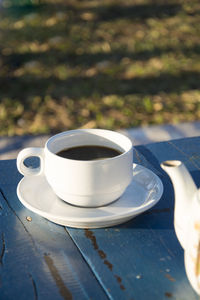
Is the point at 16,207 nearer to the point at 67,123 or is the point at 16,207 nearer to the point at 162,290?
the point at 162,290

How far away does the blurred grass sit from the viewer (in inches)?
121

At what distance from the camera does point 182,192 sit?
2.32 feet

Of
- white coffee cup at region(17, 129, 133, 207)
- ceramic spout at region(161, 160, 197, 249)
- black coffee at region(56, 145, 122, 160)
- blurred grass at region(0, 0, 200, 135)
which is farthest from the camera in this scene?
blurred grass at region(0, 0, 200, 135)

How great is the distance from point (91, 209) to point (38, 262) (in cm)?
16

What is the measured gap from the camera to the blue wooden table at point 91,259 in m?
0.73

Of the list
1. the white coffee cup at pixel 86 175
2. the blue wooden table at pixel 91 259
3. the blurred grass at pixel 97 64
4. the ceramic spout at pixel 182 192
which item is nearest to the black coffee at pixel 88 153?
the white coffee cup at pixel 86 175

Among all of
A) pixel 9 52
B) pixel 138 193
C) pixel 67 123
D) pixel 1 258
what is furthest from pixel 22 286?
pixel 9 52

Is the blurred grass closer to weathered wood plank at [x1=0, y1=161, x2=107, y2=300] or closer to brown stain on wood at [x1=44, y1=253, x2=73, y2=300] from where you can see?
weathered wood plank at [x1=0, y1=161, x2=107, y2=300]

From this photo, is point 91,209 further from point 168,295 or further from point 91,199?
point 168,295

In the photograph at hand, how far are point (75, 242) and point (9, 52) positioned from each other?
348 cm

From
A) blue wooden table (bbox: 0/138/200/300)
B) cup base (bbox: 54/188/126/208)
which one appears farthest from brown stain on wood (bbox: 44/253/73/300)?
cup base (bbox: 54/188/126/208)

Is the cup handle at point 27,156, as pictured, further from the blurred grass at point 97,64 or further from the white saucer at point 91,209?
the blurred grass at point 97,64

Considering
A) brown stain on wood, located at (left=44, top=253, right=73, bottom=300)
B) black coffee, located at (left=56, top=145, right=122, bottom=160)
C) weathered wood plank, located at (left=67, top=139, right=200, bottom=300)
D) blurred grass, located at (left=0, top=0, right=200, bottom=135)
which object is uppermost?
black coffee, located at (left=56, top=145, right=122, bottom=160)

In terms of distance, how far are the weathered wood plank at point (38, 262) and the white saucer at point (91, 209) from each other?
35 millimetres
